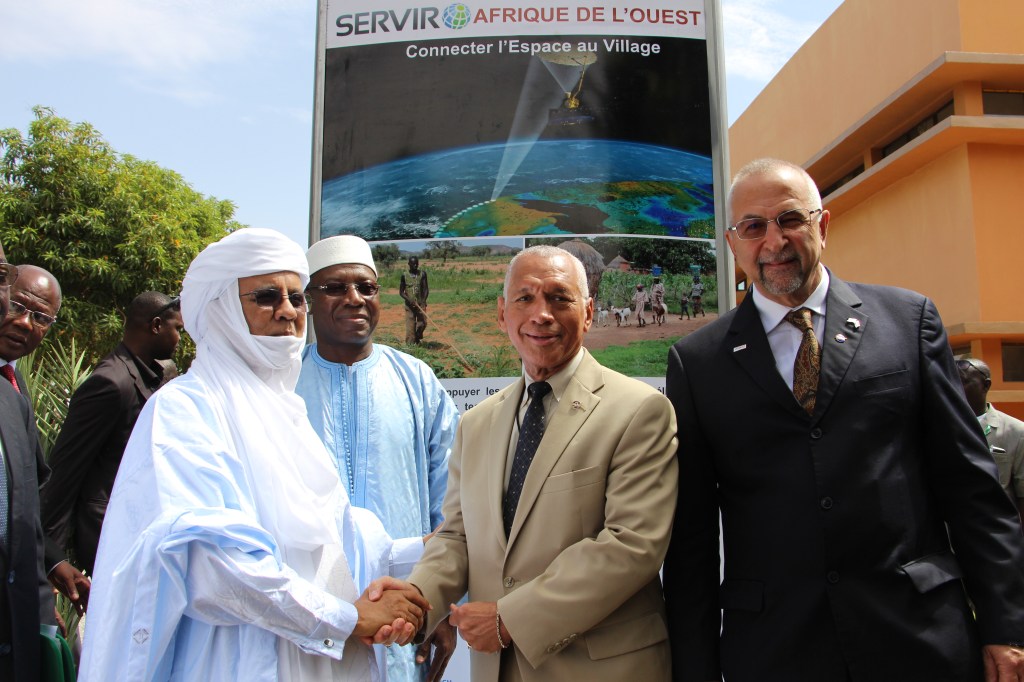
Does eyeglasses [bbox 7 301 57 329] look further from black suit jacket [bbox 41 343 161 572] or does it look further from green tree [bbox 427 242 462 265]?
green tree [bbox 427 242 462 265]

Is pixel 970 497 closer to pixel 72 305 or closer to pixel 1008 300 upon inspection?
pixel 1008 300

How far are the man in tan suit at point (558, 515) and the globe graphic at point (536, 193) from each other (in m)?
1.40

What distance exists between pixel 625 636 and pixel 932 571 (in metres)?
0.84

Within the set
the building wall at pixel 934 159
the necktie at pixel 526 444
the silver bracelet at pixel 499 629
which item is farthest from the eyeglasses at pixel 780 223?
the building wall at pixel 934 159

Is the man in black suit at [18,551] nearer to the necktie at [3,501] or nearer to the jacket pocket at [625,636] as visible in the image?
A: the necktie at [3,501]

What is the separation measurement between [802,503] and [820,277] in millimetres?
708

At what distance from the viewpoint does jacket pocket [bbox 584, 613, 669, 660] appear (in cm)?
240

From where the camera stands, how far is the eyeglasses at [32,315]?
173 inches

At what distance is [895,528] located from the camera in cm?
230

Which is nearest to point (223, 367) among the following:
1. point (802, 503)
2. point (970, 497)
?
point (802, 503)

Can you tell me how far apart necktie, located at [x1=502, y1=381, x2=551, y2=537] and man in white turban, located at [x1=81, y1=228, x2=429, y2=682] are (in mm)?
408

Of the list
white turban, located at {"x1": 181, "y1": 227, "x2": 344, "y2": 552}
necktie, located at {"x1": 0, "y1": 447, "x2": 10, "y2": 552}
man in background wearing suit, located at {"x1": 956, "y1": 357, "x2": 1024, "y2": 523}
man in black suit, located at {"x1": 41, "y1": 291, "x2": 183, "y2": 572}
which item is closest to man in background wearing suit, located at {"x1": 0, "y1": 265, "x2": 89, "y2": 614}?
man in black suit, located at {"x1": 41, "y1": 291, "x2": 183, "y2": 572}

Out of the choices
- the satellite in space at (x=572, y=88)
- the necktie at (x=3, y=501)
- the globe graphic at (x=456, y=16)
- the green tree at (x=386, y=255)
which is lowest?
the necktie at (x=3, y=501)

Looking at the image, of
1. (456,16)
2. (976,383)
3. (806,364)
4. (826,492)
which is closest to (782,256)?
(806,364)
